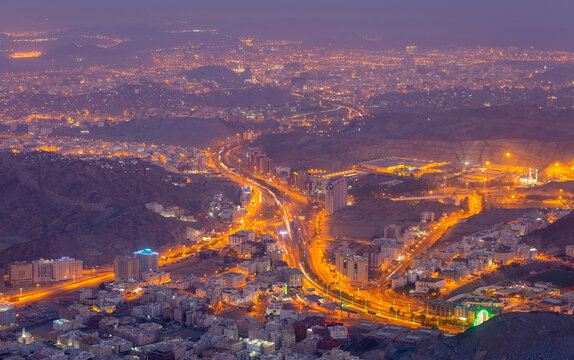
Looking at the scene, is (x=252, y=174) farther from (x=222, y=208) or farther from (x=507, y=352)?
(x=507, y=352)

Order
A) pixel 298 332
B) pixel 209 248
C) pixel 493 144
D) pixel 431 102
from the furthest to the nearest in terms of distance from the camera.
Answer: pixel 431 102
pixel 493 144
pixel 209 248
pixel 298 332

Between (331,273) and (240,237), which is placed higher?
(240,237)

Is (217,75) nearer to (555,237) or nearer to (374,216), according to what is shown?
(374,216)

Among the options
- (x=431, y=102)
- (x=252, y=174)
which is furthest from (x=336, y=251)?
(x=431, y=102)

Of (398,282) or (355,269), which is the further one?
(355,269)

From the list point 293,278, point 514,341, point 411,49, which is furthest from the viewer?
point 411,49

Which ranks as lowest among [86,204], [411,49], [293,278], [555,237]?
[293,278]

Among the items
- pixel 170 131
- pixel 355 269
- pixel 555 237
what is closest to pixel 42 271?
pixel 355 269

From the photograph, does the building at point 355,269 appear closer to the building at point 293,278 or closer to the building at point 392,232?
the building at point 293,278
